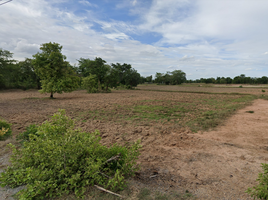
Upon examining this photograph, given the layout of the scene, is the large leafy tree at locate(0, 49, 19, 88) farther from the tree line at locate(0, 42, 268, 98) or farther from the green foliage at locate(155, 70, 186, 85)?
the green foliage at locate(155, 70, 186, 85)

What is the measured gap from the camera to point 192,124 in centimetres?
746

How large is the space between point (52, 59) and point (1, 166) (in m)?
14.9

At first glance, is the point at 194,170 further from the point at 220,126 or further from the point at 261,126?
the point at 261,126

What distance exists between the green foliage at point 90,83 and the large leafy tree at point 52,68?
11.5 meters

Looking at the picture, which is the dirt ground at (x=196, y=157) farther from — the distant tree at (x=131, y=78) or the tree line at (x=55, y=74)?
the distant tree at (x=131, y=78)

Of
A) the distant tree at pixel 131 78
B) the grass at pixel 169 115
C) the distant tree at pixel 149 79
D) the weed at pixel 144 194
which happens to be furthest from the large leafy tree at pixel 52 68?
the distant tree at pixel 149 79

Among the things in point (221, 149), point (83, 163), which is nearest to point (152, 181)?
point (83, 163)

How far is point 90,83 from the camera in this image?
28.7 meters

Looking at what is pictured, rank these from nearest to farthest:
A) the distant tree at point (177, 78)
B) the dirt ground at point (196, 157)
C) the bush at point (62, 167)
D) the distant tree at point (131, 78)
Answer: the bush at point (62, 167) → the dirt ground at point (196, 157) → the distant tree at point (131, 78) → the distant tree at point (177, 78)

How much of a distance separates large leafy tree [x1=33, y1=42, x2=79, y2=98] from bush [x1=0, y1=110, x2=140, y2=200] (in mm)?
14508

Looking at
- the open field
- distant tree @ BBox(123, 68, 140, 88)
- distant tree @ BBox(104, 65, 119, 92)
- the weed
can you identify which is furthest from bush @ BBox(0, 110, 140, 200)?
distant tree @ BBox(123, 68, 140, 88)

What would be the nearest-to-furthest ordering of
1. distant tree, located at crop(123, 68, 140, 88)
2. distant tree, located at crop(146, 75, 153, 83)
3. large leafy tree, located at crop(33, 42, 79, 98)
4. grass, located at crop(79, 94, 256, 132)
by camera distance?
grass, located at crop(79, 94, 256, 132)
large leafy tree, located at crop(33, 42, 79, 98)
distant tree, located at crop(123, 68, 140, 88)
distant tree, located at crop(146, 75, 153, 83)

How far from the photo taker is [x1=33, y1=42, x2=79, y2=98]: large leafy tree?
15448 millimetres

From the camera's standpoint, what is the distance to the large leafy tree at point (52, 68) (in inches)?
608
